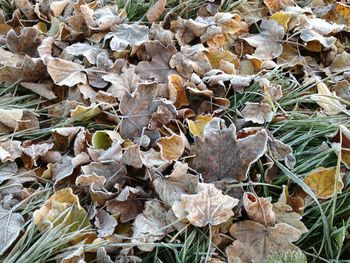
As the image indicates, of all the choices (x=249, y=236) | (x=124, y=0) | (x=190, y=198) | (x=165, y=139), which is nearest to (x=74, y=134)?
(x=165, y=139)

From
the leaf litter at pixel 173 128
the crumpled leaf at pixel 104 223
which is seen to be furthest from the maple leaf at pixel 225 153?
the crumpled leaf at pixel 104 223

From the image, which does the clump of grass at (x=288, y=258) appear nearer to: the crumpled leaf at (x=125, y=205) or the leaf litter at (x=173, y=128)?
the leaf litter at (x=173, y=128)

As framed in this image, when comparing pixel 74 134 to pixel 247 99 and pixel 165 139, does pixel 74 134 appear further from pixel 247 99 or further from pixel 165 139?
pixel 247 99

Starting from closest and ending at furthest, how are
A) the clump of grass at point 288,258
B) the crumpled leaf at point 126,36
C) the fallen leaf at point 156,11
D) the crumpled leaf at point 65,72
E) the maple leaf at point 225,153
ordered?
the clump of grass at point 288,258 < the maple leaf at point 225,153 < the crumpled leaf at point 65,72 < the crumpled leaf at point 126,36 < the fallen leaf at point 156,11

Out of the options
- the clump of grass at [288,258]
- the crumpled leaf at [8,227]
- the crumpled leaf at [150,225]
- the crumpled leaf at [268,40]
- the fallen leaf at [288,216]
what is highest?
the clump of grass at [288,258]

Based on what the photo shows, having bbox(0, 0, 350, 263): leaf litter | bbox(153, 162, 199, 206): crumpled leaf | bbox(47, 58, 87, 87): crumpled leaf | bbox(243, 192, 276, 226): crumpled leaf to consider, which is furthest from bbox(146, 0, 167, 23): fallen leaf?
bbox(243, 192, 276, 226): crumpled leaf

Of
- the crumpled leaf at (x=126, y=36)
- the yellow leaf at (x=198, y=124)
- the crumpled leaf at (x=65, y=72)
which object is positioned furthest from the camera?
the crumpled leaf at (x=126, y=36)

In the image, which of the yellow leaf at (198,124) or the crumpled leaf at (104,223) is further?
the yellow leaf at (198,124)

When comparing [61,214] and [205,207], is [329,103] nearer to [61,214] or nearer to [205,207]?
[205,207]
